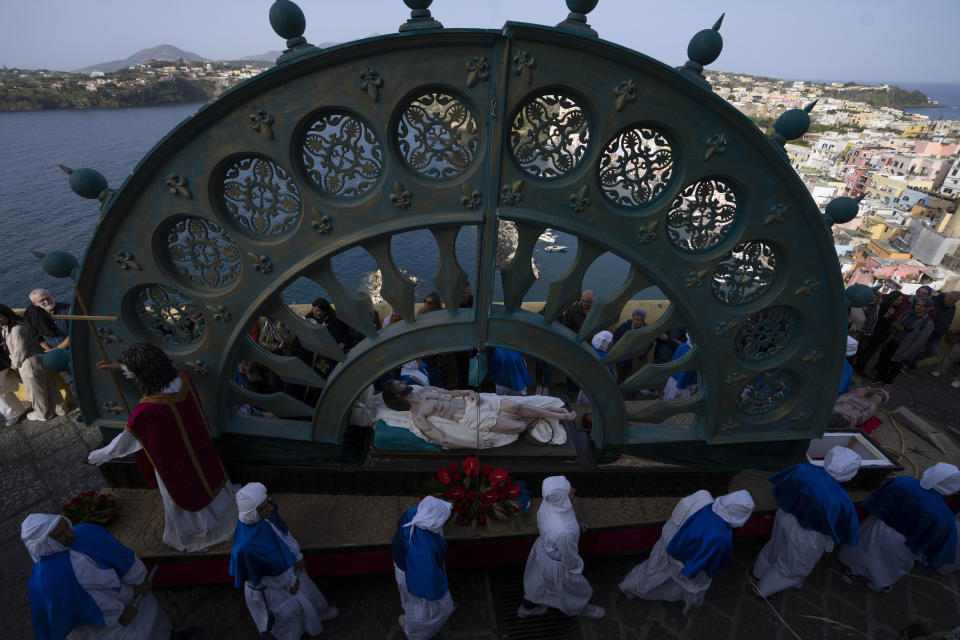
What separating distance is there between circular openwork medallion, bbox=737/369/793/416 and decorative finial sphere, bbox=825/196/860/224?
143cm

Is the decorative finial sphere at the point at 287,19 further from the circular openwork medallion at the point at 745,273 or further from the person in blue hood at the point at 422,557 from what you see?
the circular openwork medallion at the point at 745,273

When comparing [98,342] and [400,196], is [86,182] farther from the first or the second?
[400,196]

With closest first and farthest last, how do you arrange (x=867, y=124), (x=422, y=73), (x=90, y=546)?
(x=422, y=73)
(x=90, y=546)
(x=867, y=124)

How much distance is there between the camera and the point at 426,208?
3.25m

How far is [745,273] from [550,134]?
200cm

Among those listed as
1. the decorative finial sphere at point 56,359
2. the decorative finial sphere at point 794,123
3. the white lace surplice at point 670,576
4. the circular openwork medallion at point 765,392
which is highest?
the decorative finial sphere at point 794,123

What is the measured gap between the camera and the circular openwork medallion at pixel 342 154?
306 cm

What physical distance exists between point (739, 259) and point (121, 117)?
78.8m

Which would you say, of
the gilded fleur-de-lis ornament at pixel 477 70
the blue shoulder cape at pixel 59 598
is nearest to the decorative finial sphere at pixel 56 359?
the blue shoulder cape at pixel 59 598

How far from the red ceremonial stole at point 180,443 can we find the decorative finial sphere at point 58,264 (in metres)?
1.13

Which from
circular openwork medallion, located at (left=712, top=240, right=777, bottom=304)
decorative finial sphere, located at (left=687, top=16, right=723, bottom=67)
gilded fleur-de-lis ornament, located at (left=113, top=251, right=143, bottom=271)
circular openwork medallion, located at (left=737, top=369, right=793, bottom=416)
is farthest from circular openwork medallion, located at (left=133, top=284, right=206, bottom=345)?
circular openwork medallion, located at (left=737, top=369, right=793, bottom=416)

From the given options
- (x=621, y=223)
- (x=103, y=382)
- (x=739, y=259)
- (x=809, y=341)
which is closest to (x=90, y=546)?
(x=103, y=382)

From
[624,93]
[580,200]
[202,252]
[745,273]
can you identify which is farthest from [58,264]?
[745,273]

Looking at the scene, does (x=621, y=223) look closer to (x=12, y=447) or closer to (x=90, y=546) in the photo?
(x=90, y=546)
